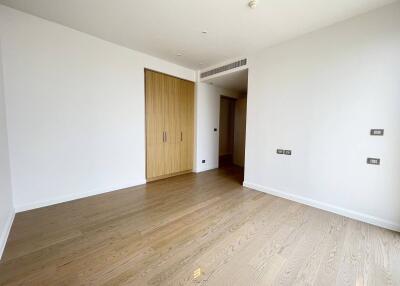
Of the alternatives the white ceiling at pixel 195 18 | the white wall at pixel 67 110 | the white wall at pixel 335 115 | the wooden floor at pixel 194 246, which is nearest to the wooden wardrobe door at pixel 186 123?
the white wall at pixel 67 110

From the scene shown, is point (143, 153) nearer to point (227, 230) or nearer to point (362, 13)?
point (227, 230)

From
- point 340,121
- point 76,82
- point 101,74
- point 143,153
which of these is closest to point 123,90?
point 101,74

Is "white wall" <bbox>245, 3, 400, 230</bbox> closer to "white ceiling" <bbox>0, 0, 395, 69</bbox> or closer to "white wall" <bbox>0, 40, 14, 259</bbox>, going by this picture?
"white ceiling" <bbox>0, 0, 395, 69</bbox>

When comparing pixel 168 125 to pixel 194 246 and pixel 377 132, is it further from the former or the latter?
pixel 377 132

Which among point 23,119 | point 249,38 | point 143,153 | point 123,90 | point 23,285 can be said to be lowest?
point 23,285

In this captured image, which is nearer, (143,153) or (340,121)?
(340,121)

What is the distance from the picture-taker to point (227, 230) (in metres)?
2.13

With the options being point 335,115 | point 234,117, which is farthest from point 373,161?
point 234,117

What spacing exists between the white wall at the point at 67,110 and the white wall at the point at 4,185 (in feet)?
0.49

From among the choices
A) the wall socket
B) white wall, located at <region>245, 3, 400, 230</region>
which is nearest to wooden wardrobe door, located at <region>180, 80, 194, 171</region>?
white wall, located at <region>245, 3, 400, 230</region>

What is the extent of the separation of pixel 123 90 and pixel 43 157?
5.51ft

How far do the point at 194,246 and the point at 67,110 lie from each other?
275 cm

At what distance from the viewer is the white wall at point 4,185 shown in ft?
6.09

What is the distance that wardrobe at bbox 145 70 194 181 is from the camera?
3.87 meters
